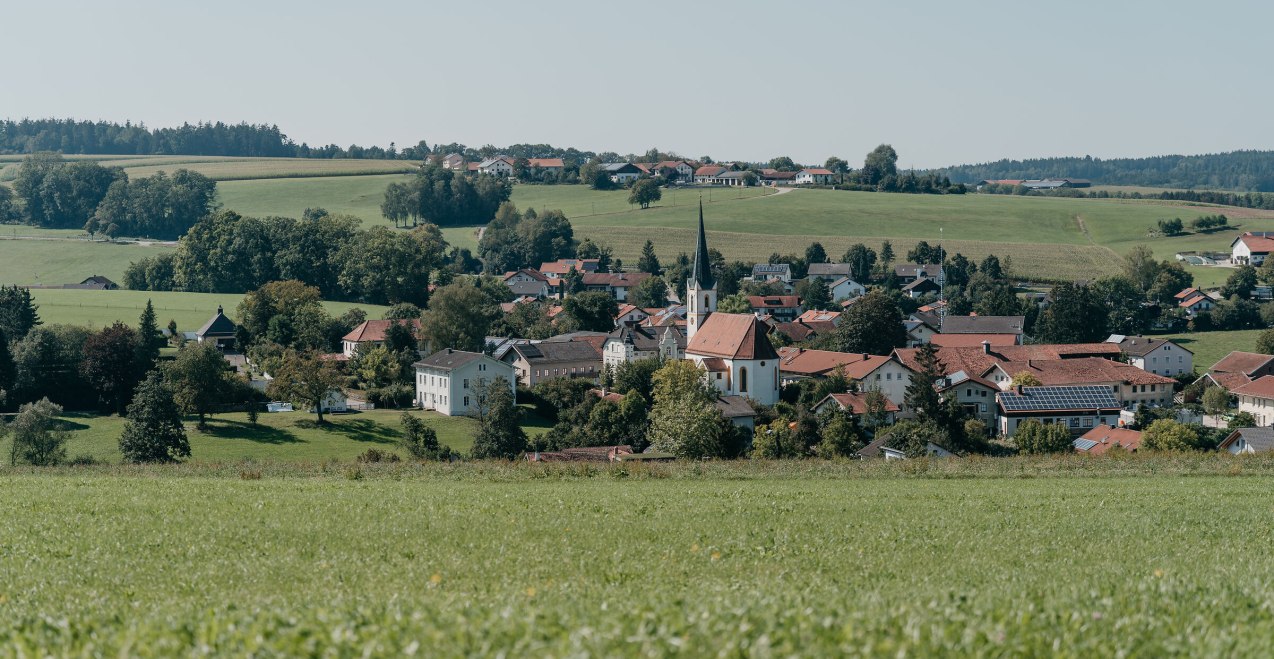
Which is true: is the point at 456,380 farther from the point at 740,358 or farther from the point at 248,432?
the point at 740,358

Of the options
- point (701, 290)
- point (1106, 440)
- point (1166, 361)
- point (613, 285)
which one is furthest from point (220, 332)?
point (1166, 361)

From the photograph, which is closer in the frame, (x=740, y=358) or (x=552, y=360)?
(x=740, y=358)

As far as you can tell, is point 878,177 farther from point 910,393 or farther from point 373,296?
point 910,393

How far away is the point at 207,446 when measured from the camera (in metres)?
55.9

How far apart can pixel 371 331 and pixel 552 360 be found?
1434cm

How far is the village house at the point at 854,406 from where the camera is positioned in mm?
61562

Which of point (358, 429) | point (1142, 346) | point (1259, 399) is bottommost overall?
point (358, 429)

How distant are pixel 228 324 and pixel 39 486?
222ft

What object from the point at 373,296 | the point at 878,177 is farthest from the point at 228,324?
the point at 878,177

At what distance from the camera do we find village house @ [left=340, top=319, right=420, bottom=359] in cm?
8481

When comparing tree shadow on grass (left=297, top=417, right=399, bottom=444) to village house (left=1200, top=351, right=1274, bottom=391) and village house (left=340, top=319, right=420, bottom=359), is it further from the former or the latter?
village house (left=1200, top=351, right=1274, bottom=391)

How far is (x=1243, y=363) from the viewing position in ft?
248

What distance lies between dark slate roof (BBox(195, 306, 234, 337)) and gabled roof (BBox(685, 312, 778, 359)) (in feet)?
109

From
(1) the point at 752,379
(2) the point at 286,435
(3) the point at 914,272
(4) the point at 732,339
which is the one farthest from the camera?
(3) the point at 914,272
